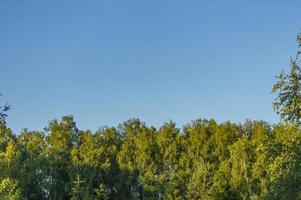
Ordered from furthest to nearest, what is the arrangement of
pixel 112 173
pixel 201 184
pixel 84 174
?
1. pixel 112 173
2. pixel 84 174
3. pixel 201 184

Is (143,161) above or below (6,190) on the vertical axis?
above

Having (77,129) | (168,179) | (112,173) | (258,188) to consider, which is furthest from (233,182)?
(77,129)

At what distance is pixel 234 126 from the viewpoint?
278ft

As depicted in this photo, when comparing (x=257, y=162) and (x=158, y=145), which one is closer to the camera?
(x=257, y=162)

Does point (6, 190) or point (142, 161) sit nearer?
point (6, 190)

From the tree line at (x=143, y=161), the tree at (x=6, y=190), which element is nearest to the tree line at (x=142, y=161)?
the tree line at (x=143, y=161)

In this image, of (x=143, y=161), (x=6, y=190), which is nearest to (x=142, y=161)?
(x=143, y=161)

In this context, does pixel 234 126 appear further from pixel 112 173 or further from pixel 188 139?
pixel 112 173

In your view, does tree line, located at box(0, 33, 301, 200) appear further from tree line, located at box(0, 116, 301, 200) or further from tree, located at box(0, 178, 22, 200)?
tree, located at box(0, 178, 22, 200)

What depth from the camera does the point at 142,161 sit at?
82.3m

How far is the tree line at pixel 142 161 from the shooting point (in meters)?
74.9

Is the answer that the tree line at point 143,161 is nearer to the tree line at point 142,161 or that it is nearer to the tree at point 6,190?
the tree line at point 142,161

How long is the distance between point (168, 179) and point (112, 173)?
811cm

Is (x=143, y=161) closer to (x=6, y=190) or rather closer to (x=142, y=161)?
(x=142, y=161)
